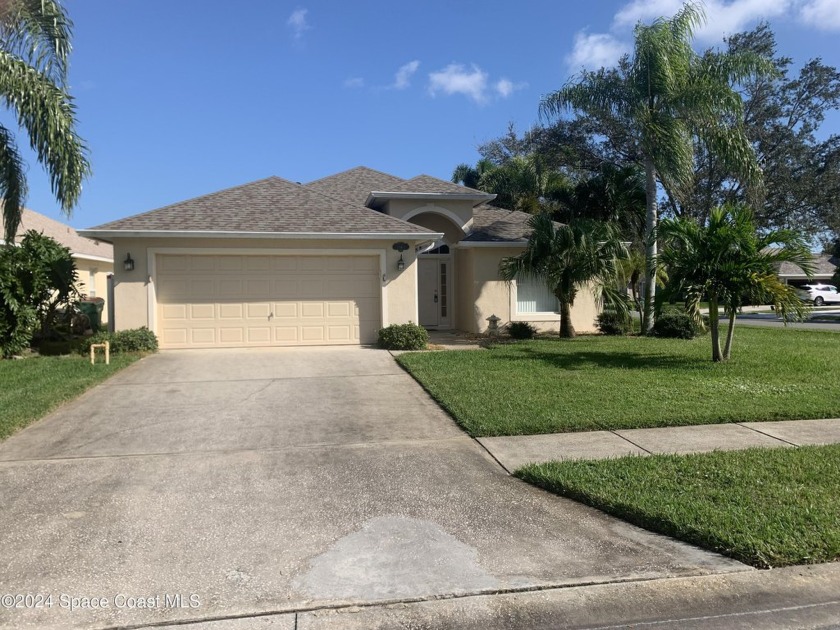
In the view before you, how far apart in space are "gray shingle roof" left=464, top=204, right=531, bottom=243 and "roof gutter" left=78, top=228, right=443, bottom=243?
10.0 feet

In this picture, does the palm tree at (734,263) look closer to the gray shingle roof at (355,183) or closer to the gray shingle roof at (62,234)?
the gray shingle roof at (355,183)

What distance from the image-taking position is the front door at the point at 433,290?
18688 millimetres

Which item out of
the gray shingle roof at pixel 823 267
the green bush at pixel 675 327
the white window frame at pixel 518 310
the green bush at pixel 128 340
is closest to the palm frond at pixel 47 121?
the green bush at pixel 128 340

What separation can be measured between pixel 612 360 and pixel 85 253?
805 inches

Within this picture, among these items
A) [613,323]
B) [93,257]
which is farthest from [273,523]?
[93,257]

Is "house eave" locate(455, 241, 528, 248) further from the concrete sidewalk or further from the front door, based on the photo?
the concrete sidewalk

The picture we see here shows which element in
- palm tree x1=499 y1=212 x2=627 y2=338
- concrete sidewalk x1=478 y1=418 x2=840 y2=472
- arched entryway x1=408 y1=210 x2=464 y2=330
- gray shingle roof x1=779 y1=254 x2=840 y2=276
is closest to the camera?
concrete sidewalk x1=478 y1=418 x2=840 y2=472

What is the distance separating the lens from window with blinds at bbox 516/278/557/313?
17.7 metres

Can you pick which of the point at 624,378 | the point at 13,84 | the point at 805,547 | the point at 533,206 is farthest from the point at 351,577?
the point at 533,206

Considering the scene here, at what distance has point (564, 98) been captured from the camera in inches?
662

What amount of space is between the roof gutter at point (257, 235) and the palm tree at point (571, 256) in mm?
2565

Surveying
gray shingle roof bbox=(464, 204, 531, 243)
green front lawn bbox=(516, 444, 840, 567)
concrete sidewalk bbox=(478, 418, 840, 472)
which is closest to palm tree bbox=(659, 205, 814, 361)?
concrete sidewalk bbox=(478, 418, 840, 472)

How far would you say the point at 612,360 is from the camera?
473 inches

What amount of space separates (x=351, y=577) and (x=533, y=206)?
22989mm
